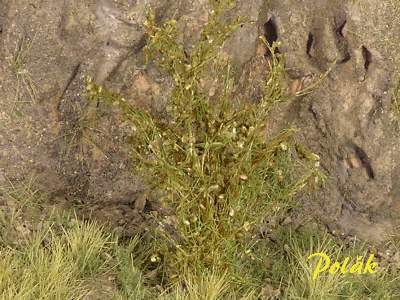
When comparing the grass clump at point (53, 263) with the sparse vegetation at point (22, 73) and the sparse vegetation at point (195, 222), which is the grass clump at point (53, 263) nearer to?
the sparse vegetation at point (195, 222)

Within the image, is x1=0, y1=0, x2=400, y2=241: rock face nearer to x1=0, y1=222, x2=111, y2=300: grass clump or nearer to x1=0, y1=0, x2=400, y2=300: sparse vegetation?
x1=0, y1=0, x2=400, y2=300: sparse vegetation

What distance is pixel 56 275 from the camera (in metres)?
4.12

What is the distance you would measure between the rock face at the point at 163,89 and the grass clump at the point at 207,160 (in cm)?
53

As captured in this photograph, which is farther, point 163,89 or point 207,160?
point 163,89

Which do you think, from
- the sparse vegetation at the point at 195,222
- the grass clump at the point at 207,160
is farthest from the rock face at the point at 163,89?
the grass clump at the point at 207,160

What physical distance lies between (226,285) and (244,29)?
1.72m

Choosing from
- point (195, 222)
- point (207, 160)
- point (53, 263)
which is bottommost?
point (53, 263)

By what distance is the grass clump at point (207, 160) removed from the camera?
3.82m

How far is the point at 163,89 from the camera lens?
4.63 metres

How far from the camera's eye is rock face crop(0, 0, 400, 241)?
4547mm

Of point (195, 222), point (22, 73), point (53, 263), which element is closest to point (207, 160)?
point (195, 222)

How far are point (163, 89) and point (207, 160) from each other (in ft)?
2.82

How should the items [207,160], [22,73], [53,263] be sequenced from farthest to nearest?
[22,73]
[53,263]
[207,160]

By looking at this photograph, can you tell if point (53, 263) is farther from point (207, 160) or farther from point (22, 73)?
point (22, 73)
